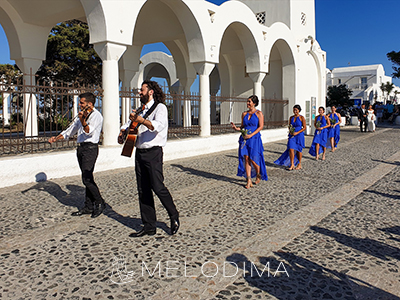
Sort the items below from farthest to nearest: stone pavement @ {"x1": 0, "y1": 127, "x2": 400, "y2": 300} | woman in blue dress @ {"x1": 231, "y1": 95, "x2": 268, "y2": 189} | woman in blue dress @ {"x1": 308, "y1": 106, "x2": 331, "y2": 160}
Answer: woman in blue dress @ {"x1": 308, "y1": 106, "x2": 331, "y2": 160}, woman in blue dress @ {"x1": 231, "y1": 95, "x2": 268, "y2": 189}, stone pavement @ {"x1": 0, "y1": 127, "x2": 400, "y2": 300}

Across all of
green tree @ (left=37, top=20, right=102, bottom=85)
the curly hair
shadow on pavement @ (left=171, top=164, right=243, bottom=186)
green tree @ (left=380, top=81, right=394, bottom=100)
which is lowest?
shadow on pavement @ (left=171, top=164, right=243, bottom=186)

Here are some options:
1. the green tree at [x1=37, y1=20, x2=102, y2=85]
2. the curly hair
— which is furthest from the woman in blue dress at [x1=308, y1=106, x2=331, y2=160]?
the green tree at [x1=37, y1=20, x2=102, y2=85]

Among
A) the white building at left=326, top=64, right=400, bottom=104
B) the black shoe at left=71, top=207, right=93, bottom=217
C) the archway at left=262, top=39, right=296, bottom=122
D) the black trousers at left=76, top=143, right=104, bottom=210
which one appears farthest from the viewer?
the white building at left=326, top=64, right=400, bottom=104

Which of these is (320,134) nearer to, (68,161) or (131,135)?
(68,161)

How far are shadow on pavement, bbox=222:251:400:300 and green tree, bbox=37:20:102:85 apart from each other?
715 inches

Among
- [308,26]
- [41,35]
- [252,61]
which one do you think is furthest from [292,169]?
[308,26]

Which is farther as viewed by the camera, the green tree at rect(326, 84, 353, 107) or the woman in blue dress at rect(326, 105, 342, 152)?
the green tree at rect(326, 84, 353, 107)

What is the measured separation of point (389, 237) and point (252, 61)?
11.2 meters

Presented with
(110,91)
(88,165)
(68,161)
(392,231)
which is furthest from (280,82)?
(88,165)

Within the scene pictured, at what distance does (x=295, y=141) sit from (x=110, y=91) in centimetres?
455

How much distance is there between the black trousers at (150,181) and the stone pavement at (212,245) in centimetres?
26

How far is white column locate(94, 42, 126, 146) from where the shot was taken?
313 inches

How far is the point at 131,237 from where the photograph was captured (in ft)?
12.2

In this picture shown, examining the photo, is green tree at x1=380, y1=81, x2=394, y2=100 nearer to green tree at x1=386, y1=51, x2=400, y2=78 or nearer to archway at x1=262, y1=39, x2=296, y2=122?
green tree at x1=386, y1=51, x2=400, y2=78
